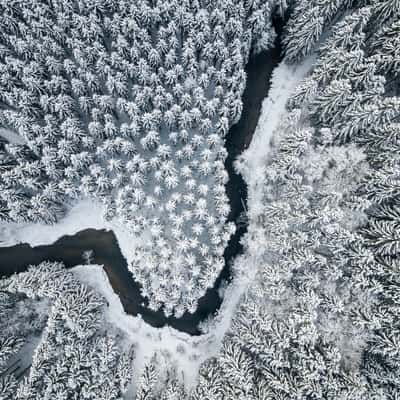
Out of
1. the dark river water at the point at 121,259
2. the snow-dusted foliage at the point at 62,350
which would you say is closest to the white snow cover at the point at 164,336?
the dark river water at the point at 121,259

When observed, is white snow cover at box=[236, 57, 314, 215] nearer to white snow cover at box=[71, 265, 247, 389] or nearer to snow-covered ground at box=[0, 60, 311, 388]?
snow-covered ground at box=[0, 60, 311, 388]

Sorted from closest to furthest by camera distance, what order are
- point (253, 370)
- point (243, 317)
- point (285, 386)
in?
1. point (285, 386)
2. point (253, 370)
3. point (243, 317)

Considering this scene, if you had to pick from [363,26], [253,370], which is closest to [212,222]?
[253,370]

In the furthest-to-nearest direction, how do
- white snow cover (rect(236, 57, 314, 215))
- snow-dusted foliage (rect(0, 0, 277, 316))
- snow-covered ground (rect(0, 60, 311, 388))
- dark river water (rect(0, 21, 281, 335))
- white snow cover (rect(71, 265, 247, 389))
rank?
white snow cover (rect(236, 57, 314, 215)) → dark river water (rect(0, 21, 281, 335)) → snow-covered ground (rect(0, 60, 311, 388)) → white snow cover (rect(71, 265, 247, 389)) → snow-dusted foliage (rect(0, 0, 277, 316))

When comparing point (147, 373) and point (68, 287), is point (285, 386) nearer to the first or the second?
point (147, 373)

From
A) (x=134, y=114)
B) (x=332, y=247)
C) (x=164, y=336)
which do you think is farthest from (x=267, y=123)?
(x=164, y=336)

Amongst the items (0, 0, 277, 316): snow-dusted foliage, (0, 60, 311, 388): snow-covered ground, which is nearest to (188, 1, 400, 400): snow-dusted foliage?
(0, 60, 311, 388): snow-covered ground
